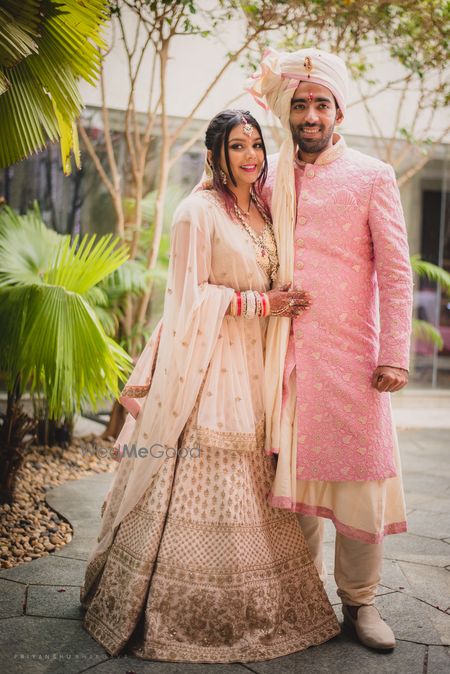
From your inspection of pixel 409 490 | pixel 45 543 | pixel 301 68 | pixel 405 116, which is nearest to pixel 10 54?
pixel 301 68

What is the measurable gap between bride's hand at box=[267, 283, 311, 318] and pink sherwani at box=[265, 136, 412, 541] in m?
0.03

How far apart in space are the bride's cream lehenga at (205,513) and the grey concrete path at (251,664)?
62 mm

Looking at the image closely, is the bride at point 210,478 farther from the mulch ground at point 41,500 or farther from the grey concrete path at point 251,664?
the mulch ground at point 41,500

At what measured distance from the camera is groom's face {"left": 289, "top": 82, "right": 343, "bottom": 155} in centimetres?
265

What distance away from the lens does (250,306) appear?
2.55 metres

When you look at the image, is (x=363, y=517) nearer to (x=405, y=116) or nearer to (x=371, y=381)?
(x=371, y=381)

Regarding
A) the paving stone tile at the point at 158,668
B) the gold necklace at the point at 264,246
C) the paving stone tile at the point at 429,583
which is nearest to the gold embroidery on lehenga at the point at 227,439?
the gold necklace at the point at 264,246

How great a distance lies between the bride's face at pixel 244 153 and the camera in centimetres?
264

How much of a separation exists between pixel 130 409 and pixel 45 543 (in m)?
1.17

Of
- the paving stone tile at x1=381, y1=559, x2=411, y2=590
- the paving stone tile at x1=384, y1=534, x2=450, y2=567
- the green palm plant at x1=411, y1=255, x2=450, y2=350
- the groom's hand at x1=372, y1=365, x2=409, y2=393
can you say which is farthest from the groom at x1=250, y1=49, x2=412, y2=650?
the green palm plant at x1=411, y1=255, x2=450, y2=350

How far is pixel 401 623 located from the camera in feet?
8.97

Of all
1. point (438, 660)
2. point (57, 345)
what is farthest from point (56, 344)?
point (438, 660)

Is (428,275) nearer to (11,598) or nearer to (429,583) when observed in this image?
(429,583)

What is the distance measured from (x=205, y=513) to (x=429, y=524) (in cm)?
199
